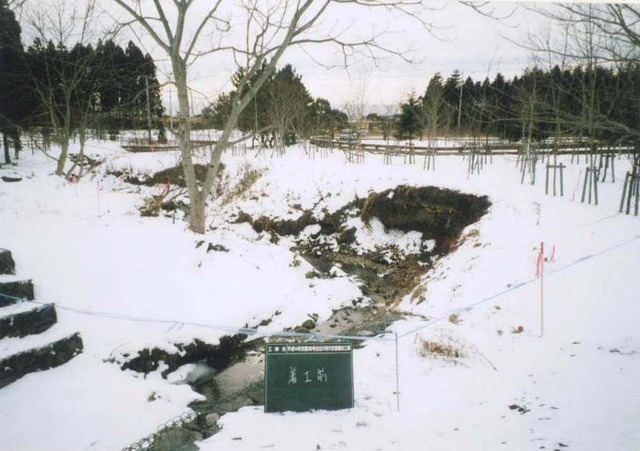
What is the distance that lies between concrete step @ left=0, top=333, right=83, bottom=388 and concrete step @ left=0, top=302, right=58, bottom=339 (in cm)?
37

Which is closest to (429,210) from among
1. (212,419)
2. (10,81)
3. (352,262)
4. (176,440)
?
(352,262)

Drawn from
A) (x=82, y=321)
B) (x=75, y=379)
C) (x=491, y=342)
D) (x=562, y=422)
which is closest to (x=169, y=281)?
(x=82, y=321)

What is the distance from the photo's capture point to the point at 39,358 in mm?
5543

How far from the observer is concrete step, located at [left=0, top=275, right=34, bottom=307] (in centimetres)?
580

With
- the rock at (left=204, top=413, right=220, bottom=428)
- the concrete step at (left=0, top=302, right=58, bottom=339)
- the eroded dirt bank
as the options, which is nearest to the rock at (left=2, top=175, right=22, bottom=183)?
the eroded dirt bank

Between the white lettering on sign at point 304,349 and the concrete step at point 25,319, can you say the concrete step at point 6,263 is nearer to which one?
the concrete step at point 25,319

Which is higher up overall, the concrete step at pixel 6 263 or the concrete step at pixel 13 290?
the concrete step at pixel 6 263

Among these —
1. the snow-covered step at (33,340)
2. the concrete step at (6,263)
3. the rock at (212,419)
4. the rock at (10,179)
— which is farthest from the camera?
the rock at (10,179)

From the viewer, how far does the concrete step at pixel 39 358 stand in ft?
16.9

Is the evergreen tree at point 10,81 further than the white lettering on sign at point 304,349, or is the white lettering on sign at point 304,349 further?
the evergreen tree at point 10,81

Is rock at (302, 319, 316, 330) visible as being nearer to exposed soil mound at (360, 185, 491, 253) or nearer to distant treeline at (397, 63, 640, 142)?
exposed soil mound at (360, 185, 491, 253)

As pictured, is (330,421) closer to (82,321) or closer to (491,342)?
(491,342)

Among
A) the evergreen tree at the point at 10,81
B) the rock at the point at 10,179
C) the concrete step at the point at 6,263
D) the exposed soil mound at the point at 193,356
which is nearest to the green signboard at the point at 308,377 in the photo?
the exposed soil mound at the point at 193,356

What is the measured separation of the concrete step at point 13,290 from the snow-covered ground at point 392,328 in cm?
56
